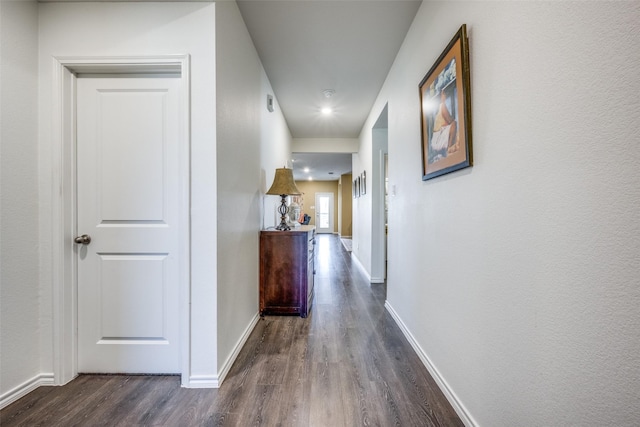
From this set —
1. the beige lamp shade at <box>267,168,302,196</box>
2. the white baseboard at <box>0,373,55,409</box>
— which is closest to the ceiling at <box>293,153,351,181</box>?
the beige lamp shade at <box>267,168,302,196</box>

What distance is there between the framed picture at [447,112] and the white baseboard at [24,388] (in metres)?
2.68

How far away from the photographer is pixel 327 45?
2418 millimetres

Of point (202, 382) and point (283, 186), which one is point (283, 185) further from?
point (202, 382)

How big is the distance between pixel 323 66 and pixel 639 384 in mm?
2953

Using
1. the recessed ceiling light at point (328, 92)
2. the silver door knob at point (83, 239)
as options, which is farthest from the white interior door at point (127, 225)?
the recessed ceiling light at point (328, 92)

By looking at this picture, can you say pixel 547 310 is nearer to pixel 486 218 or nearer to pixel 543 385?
pixel 543 385

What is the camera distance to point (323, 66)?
9.11ft

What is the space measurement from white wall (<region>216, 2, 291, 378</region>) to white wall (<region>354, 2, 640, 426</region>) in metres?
1.37

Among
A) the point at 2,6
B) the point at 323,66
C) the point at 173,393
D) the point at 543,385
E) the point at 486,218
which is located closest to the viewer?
Answer: the point at 543,385

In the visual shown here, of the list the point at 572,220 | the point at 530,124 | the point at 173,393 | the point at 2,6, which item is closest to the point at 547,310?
the point at 572,220

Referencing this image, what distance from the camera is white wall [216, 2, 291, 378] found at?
5.71 ft

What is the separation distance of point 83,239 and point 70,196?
0.28 m

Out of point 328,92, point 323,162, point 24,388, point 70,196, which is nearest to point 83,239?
point 70,196

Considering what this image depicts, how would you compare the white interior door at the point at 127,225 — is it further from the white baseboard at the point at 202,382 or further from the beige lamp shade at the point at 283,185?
the beige lamp shade at the point at 283,185
